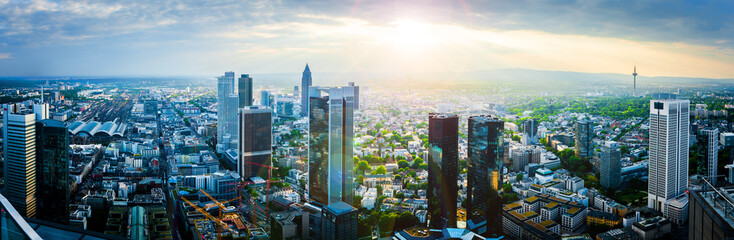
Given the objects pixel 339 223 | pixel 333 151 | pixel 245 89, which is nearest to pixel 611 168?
pixel 333 151

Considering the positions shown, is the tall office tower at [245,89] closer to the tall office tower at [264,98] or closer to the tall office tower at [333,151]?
the tall office tower at [264,98]

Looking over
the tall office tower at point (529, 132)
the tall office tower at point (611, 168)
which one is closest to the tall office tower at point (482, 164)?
the tall office tower at point (611, 168)

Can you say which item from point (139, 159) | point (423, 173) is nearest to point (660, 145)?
point (423, 173)

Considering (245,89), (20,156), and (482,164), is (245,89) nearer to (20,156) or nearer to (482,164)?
(20,156)

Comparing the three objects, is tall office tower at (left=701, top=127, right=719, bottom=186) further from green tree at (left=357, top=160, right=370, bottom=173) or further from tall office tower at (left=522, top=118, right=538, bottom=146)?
green tree at (left=357, top=160, right=370, bottom=173)

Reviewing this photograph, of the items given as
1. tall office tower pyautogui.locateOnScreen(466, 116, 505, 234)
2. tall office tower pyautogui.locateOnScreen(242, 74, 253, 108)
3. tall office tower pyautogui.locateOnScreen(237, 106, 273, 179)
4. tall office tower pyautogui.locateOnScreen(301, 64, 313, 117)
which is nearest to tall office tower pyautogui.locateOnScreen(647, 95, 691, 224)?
tall office tower pyautogui.locateOnScreen(466, 116, 505, 234)

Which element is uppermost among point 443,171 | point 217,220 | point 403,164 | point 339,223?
point 443,171
